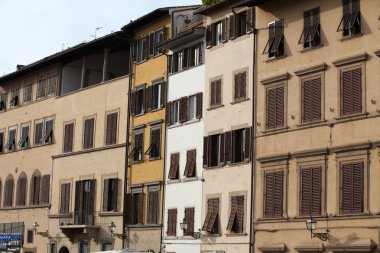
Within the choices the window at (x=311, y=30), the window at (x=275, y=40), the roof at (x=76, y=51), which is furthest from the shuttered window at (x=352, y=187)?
the roof at (x=76, y=51)

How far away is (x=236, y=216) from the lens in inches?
1622

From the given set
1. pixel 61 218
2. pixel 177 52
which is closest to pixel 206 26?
pixel 177 52

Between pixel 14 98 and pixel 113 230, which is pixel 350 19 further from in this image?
pixel 14 98

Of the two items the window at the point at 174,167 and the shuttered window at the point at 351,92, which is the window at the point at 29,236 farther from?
the shuttered window at the point at 351,92

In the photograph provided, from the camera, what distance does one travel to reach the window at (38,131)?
62.3 meters

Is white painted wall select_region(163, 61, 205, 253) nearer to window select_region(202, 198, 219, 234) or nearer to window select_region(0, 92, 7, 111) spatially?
window select_region(202, 198, 219, 234)

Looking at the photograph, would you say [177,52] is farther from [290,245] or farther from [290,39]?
[290,245]

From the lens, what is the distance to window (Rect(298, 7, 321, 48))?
37500 millimetres

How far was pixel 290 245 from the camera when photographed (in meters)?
37.4

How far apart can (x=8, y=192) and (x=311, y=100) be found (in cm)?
3436

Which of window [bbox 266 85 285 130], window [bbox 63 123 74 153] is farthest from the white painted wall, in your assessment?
window [bbox 63 123 74 153]

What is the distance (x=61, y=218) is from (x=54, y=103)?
26.7 ft

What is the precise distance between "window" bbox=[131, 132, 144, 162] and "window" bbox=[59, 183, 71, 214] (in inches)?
313

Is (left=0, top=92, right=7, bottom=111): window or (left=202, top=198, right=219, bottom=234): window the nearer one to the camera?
(left=202, top=198, right=219, bottom=234): window
